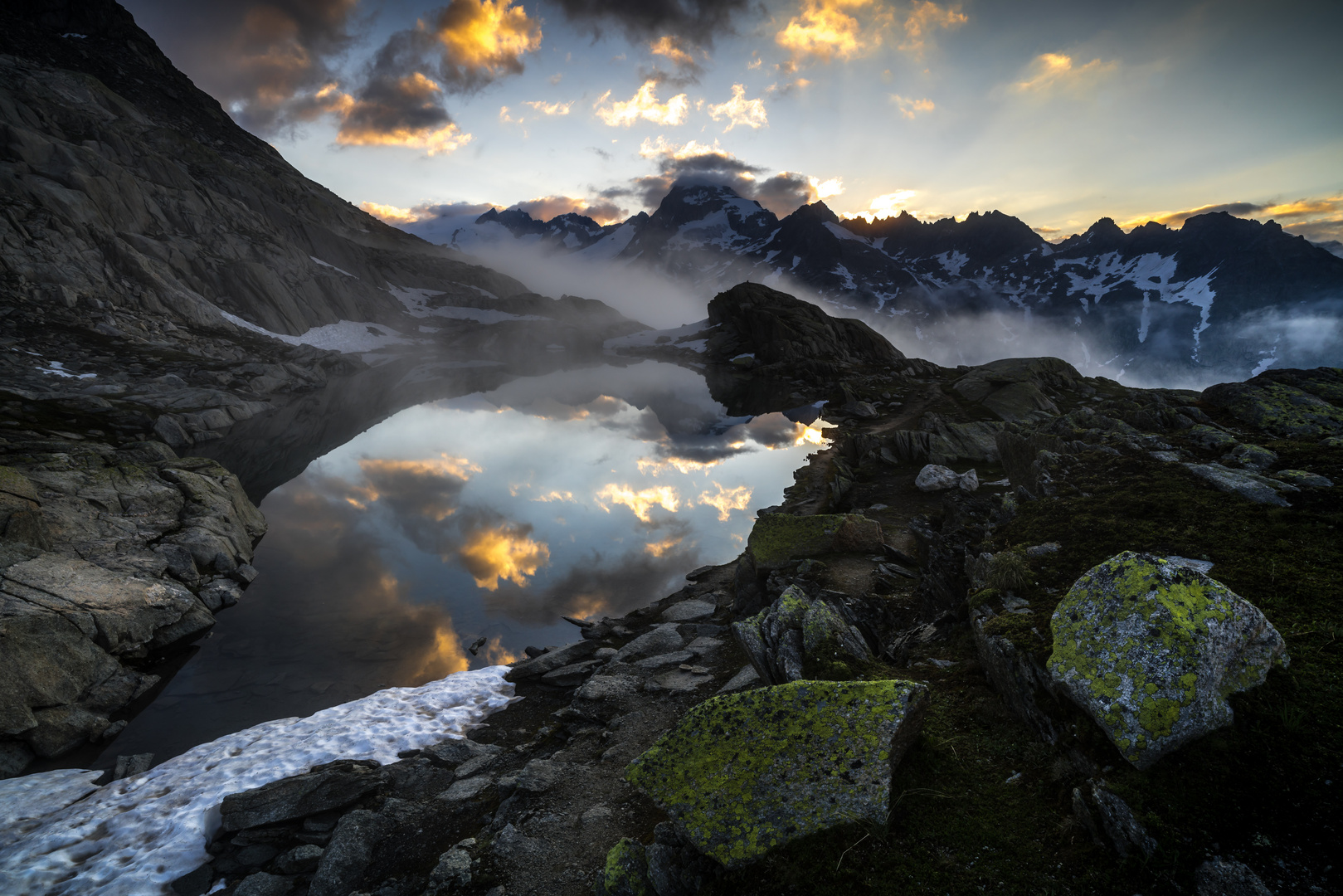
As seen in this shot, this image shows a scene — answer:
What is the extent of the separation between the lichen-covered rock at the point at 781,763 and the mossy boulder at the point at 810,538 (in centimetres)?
933

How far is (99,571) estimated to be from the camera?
1591cm

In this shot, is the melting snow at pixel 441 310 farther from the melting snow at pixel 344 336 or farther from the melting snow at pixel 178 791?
the melting snow at pixel 178 791

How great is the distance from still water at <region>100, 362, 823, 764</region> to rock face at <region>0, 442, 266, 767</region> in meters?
1.11

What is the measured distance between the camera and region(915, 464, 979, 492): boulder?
2127 cm

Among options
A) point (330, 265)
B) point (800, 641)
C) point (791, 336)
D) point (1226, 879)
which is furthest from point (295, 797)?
point (330, 265)

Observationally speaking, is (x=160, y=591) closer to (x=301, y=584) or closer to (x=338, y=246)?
(x=301, y=584)

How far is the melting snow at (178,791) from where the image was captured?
337 inches

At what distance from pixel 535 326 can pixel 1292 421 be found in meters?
174

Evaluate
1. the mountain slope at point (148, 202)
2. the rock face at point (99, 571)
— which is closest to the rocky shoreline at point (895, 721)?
the rock face at point (99, 571)

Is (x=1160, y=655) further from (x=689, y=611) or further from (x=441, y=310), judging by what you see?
(x=441, y=310)

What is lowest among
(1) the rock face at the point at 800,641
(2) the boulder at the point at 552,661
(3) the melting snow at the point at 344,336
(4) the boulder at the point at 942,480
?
(2) the boulder at the point at 552,661

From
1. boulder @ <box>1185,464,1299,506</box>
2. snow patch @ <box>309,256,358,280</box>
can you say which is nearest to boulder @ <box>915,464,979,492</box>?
boulder @ <box>1185,464,1299,506</box>

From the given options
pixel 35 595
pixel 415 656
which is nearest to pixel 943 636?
pixel 415 656

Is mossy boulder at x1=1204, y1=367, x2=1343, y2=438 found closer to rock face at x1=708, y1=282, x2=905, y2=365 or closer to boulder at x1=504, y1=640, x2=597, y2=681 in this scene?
boulder at x1=504, y1=640, x2=597, y2=681
